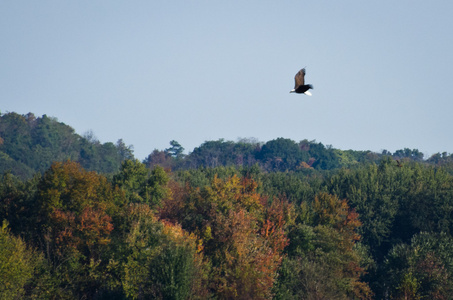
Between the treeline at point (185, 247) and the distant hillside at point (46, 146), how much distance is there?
3251 inches

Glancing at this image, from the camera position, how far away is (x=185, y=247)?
148 feet

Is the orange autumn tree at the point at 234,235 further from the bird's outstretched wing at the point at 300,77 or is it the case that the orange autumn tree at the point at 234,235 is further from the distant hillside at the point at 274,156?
the distant hillside at the point at 274,156

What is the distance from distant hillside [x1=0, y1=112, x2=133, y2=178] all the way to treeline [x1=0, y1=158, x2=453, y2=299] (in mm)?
82586

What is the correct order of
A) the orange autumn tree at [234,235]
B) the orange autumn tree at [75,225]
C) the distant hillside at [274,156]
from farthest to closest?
the distant hillside at [274,156]
the orange autumn tree at [75,225]
the orange autumn tree at [234,235]

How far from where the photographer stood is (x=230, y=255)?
48.8 meters

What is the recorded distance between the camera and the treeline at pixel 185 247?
4550 cm

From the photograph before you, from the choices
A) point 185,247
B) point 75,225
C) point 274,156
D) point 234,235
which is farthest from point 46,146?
point 185,247

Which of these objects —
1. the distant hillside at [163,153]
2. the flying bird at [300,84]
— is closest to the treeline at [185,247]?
Answer: the flying bird at [300,84]

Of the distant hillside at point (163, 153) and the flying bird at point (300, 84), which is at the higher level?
the distant hillside at point (163, 153)

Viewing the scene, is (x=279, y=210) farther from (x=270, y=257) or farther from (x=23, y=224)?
(x=23, y=224)

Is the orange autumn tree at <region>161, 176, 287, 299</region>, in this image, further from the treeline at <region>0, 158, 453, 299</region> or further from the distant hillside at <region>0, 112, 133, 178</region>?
the distant hillside at <region>0, 112, 133, 178</region>

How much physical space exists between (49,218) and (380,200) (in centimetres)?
3590

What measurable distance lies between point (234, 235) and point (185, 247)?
18.7ft

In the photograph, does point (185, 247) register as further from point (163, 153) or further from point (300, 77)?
point (163, 153)
